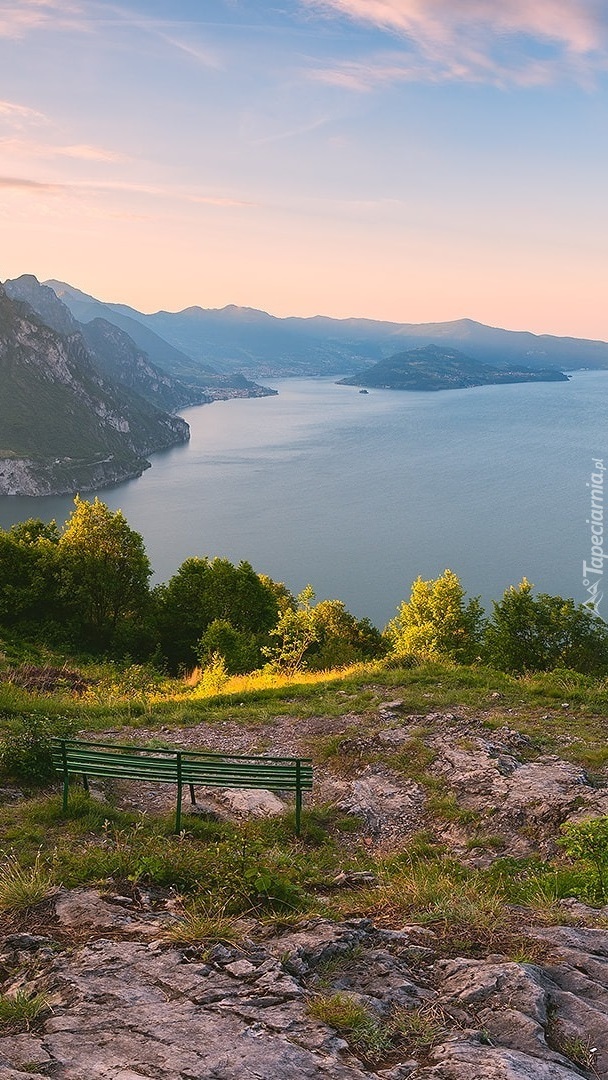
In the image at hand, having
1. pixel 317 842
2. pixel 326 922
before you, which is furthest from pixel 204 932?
pixel 317 842

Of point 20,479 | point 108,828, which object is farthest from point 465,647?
point 20,479

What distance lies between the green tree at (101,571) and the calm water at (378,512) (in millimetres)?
46842

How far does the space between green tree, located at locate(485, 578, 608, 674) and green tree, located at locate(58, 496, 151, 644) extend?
1850cm

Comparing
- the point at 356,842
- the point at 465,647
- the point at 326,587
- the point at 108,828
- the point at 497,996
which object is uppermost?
the point at 497,996

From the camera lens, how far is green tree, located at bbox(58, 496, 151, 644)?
112ft

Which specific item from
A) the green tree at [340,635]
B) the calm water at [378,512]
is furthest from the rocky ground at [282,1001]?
the calm water at [378,512]

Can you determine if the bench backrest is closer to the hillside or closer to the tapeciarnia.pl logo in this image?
the hillside

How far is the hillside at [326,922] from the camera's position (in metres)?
4.97

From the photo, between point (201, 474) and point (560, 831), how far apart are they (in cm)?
16906

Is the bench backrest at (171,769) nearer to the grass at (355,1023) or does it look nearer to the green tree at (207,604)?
the grass at (355,1023)

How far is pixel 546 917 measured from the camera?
709 cm

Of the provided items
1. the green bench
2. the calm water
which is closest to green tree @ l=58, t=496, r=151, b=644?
the green bench

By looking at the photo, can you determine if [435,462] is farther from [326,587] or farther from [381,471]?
[326,587]

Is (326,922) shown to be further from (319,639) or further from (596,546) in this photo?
(596,546)
